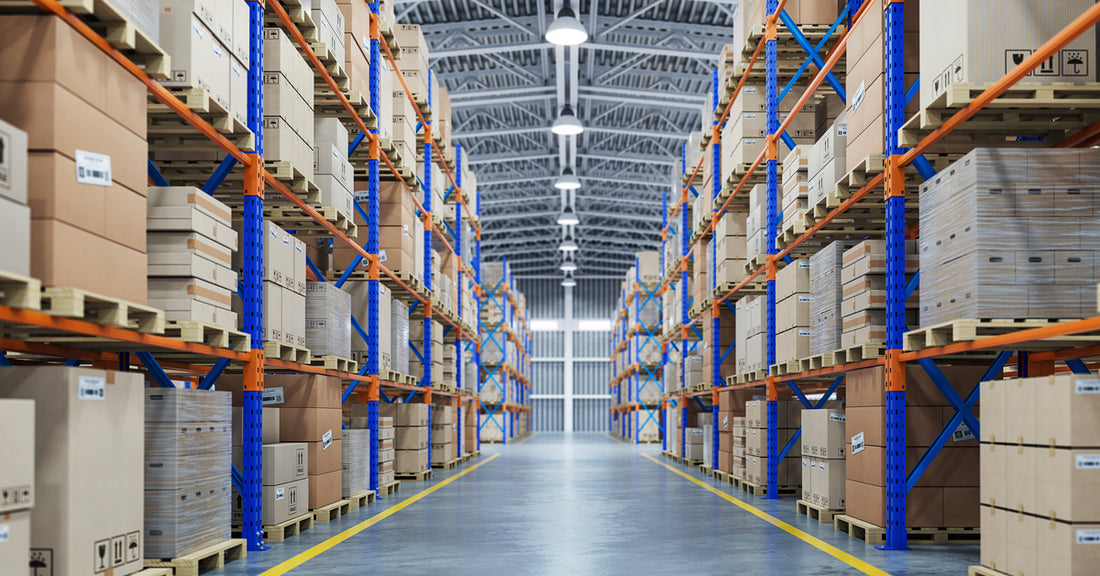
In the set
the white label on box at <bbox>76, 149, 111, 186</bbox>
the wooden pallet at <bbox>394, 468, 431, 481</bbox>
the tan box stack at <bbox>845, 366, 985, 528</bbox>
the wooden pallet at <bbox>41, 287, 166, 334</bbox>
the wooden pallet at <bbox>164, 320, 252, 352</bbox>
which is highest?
the white label on box at <bbox>76, 149, 111, 186</bbox>

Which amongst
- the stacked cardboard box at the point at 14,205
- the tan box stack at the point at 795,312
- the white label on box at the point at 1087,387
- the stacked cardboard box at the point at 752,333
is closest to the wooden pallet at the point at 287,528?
the stacked cardboard box at the point at 14,205

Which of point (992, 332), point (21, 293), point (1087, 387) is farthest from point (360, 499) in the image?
point (1087, 387)

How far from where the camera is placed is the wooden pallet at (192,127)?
5133 millimetres

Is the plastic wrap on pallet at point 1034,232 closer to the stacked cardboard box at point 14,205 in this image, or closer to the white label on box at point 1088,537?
the white label on box at point 1088,537

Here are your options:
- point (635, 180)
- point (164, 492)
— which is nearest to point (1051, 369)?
point (164, 492)

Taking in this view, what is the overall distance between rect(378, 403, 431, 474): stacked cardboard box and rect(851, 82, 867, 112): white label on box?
6945mm

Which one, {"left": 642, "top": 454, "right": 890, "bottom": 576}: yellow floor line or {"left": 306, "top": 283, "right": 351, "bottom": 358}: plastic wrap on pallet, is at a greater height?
{"left": 306, "top": 283, "right": 351, "bottom": 358}: plastic wrap on pallet

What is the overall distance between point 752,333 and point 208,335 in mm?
6620

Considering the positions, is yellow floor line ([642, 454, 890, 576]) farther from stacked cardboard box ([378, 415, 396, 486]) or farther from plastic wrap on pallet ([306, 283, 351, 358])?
plastic wrap on pallet ([306, 283, 351, 358])

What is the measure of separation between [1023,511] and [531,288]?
40.3m

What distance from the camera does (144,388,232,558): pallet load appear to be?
15.8ft

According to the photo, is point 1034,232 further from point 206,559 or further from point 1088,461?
point 206,559

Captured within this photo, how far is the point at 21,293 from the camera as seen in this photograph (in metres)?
3.29

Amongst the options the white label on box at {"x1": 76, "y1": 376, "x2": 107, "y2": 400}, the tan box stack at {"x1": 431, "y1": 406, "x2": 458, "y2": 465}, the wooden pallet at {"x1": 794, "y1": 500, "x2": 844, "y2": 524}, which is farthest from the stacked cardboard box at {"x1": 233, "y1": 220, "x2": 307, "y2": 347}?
the tan box stack at {"x1": 431, "y1": 406, "x2": 458, "y2": 465}
